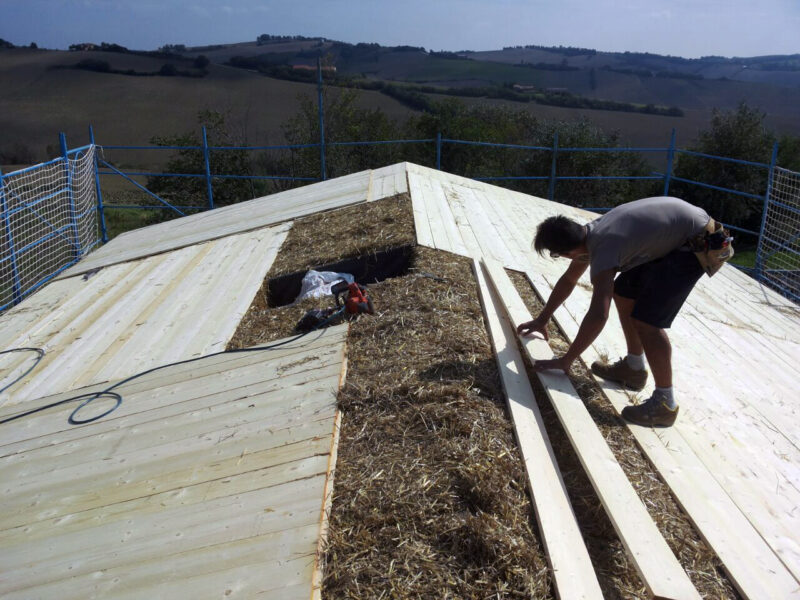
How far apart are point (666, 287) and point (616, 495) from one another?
3.66 feet

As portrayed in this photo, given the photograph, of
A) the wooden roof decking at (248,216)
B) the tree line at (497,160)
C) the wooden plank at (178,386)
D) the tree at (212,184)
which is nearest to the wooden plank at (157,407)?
the wooden plank at (178,386)

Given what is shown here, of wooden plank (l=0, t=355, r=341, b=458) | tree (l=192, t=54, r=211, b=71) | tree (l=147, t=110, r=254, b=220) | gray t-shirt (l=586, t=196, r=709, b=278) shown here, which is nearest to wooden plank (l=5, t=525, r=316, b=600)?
wooden plank (l=0, t=355, r=341, b=458)

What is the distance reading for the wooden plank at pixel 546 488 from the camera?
2.09m

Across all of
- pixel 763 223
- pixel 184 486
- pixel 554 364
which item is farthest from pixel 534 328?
pixel 763 223

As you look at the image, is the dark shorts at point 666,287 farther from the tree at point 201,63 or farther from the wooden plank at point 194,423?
the tree at point 201,63

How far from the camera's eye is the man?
Answer: 299 cm

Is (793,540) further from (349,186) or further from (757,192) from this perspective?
(757,192)

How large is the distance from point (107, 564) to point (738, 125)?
78.4 ft

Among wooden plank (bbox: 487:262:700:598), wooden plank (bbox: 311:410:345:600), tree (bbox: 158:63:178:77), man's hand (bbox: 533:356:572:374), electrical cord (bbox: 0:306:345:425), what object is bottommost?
electrical cord (bbox: 0:306:345:425)

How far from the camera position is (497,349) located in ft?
11.9

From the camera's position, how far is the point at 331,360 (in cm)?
367

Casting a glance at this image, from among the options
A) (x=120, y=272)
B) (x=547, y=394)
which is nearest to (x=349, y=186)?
(x=120, y=272)

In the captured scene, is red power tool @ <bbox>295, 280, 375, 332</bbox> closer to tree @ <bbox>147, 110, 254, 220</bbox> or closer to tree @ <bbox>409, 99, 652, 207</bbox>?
tree @ <bbox>147, 110, 254, 220</bbox>

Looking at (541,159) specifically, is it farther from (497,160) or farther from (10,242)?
(10,242)
